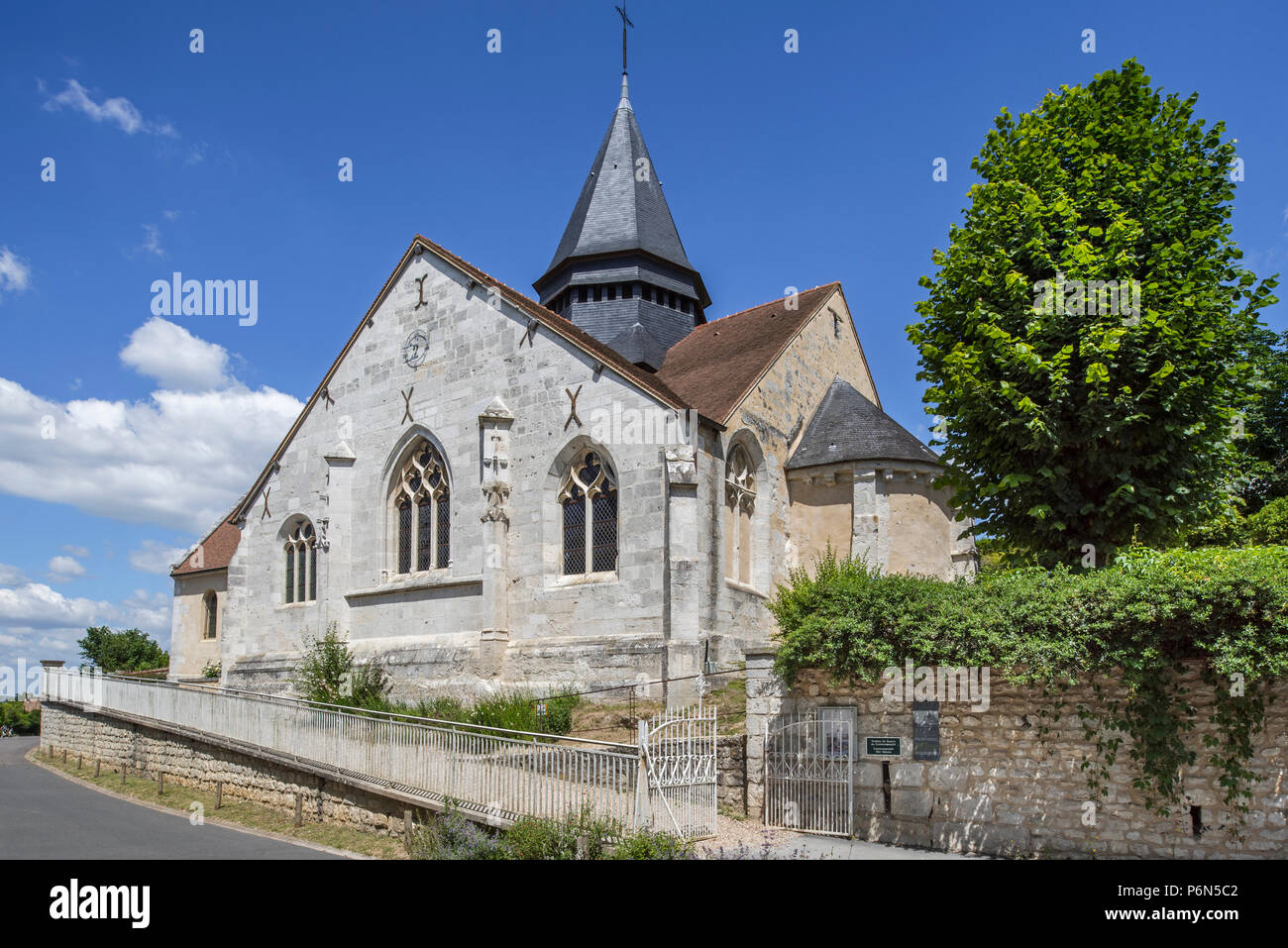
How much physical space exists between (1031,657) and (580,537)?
10.6 metres

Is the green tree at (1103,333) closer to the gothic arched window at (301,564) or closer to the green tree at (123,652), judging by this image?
the gothic arched window at (301,564)

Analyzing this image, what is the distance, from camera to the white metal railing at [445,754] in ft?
35.4

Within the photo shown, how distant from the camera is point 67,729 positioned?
2562 cm

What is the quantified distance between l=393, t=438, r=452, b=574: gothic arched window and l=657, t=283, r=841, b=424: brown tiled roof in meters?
5.85

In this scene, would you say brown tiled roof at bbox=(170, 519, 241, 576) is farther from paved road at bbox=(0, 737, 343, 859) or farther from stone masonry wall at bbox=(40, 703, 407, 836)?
paved road at bbox=(0, 737, 343, 859)

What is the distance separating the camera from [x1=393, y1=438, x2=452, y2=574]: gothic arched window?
21359 mm

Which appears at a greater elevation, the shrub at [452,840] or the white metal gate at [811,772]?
the white metal gate at [811,772]

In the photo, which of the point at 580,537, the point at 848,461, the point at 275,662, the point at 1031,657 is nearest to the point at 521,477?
the point at 580,537

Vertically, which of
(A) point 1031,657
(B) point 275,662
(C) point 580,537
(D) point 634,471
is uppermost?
(D) point 634,471

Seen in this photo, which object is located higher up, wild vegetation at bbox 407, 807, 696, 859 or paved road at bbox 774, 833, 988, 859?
wild vegetation at bbox 407, 807, 696, 859

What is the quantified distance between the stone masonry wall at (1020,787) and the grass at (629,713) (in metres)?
2.68

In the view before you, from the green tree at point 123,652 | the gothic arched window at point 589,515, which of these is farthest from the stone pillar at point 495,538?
the green tree at point 123,652

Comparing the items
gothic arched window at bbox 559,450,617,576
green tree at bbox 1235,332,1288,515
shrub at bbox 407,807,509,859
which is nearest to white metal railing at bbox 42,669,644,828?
shrub at bbox 407,807,509,859

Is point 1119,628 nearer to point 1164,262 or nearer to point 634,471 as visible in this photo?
point 1164,262
